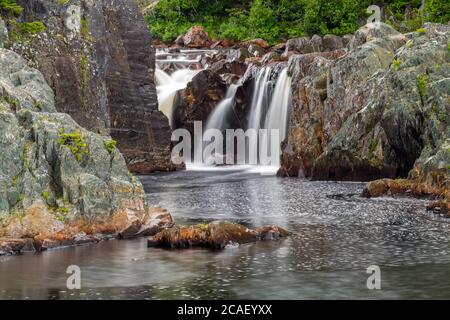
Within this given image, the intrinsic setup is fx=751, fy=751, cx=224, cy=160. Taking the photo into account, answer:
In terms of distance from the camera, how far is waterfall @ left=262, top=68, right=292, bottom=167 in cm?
7300

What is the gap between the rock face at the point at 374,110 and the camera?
51.4 meters

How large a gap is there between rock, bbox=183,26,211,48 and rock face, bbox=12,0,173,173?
30282 millimetres

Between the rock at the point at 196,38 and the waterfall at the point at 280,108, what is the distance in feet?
106

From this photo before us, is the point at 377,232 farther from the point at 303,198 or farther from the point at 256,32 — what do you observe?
the point at 256,32

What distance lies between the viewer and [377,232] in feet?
112

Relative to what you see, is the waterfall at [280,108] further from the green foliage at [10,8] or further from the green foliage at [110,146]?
the green foliage at [110,146]

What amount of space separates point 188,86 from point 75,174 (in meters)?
47.7

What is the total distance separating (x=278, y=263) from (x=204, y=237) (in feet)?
14.2

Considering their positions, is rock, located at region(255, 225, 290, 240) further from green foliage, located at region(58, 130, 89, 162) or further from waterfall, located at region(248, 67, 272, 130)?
waterfall, located at region(248, 67, 272, 130)

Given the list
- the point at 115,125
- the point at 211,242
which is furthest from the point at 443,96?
the point at 115,125

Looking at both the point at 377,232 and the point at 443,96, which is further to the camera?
the point at 443,96

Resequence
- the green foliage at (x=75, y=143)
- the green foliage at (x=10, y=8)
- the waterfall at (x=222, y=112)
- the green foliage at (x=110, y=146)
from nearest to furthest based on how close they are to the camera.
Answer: the green foliage at (x=75, y=143)
the green foliage at (x=110, y=146)
the green foliage at (x=10, y=8)
the waterfall at (x=222, y=112)

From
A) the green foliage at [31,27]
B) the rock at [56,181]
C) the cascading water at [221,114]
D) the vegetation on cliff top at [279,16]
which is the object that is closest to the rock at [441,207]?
the rock at [56,181]

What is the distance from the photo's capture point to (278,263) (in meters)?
27.6
